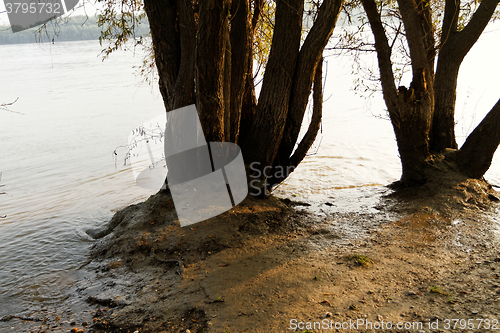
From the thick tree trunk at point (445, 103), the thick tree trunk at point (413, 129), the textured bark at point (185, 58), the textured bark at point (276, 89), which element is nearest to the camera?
the textured bark at point (185, 58)

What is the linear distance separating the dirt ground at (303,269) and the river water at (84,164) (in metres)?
0.79

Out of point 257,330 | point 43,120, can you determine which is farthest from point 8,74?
point 257,330

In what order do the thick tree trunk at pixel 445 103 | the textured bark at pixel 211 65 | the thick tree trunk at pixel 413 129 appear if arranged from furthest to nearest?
the thick tree trunk at pixel 445 103
the thick tree trunk at pixel 413 129
the textured bark at pixel 211 65

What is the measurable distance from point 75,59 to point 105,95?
16225 millimetres

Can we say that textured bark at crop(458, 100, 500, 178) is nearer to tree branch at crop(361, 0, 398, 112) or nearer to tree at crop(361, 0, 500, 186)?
tree at crop(361, 0, 500, 186)

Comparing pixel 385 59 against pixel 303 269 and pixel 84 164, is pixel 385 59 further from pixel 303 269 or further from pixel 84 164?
pixel 84 164

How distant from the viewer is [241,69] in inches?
197

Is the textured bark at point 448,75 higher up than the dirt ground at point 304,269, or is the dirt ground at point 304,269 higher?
the textured bark at point 448,75

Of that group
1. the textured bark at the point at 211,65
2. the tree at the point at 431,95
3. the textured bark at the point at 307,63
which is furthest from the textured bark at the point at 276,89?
the tree at the point at 431,95

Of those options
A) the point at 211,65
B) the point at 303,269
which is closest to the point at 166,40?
the point at 211,65

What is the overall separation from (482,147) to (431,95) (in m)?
1.09

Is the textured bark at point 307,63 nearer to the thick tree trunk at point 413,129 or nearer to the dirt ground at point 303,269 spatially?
the dirt ground at point 303,269

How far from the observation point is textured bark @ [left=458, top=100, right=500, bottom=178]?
17.5 feet

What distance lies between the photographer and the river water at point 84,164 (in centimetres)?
489
